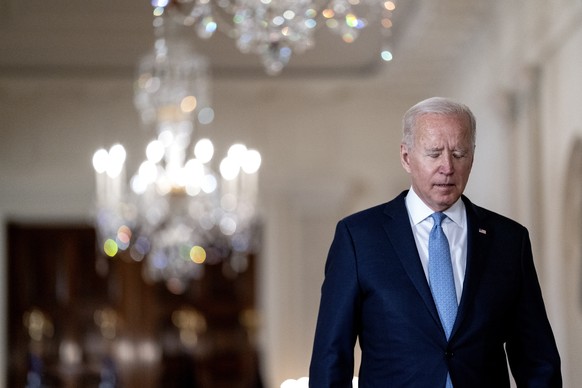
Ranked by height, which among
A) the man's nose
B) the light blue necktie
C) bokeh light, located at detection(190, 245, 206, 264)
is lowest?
the light blue necktie

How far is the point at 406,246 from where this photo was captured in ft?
10.2

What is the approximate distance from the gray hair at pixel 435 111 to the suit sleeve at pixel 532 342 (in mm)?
444

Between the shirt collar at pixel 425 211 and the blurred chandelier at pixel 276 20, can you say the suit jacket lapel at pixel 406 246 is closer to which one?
the shirt collar at pixel 425 211

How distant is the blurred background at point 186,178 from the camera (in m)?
9.91

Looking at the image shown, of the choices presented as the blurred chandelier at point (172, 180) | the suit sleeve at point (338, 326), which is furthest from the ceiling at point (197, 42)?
the suit sleeve at point (338, 326)

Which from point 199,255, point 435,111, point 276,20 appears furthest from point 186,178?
point 435,111

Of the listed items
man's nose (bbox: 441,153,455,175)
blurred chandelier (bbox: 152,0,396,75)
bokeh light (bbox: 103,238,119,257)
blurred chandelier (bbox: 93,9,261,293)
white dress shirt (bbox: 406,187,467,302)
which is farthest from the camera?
bokeh light (bbox: 103,238,119,257)

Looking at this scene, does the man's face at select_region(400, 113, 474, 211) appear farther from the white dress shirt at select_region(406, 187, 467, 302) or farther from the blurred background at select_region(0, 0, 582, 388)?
the blurred background at select_region(0, 0, 582, 388)

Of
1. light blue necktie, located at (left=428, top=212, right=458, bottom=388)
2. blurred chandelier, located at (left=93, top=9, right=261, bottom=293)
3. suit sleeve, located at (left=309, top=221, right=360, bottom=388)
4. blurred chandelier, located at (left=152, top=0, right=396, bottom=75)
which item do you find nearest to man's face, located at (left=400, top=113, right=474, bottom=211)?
light blue necktie, located at (left=428, top=212, right=458, bottom=388)

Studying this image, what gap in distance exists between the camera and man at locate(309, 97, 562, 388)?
302cm

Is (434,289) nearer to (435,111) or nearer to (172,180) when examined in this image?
(435,111)

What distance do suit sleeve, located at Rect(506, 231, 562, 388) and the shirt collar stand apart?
0.72 feet

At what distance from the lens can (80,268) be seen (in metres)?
13.3

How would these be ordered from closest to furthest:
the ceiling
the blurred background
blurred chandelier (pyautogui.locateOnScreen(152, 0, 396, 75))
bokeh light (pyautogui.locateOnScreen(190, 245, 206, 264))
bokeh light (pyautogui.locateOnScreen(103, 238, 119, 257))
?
blurred chandelier (pyautogui.locateOnScreen(152, 0, 396, 75)), the ceiling, the blurred background, bokeh light (pyautogui.locateOnScreen(190, 245, 206, 264)), bokeh light (pyautogui.locateOnScreen(103, 238, 119, 257))
